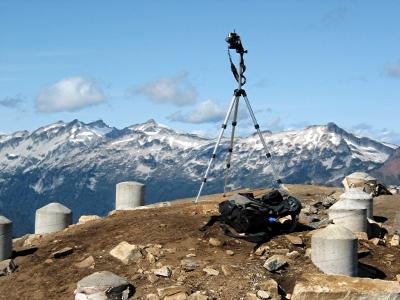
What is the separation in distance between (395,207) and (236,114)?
10331 mm

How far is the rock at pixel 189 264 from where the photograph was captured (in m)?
17.7

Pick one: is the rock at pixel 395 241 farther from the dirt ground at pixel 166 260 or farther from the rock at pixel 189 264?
the rock at pixel 189 264

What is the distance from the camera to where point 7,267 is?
19.7m

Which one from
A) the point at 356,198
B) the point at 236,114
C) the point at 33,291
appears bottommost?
the point at 33,291

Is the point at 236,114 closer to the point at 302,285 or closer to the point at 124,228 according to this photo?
the point at 124,228

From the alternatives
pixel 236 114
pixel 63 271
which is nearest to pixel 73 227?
pixel 63 271

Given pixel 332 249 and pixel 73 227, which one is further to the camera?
pixel 73 227

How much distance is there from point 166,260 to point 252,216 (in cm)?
310

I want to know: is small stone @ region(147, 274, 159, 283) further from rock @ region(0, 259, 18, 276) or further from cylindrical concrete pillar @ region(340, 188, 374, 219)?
cylindrical concrete pillar @ region(340, 188, 374, 219)

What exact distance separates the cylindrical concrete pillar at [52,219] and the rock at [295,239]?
9.36m

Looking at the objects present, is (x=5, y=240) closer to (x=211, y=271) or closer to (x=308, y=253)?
(x=211, y=271)

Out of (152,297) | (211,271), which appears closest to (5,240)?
(152,297)

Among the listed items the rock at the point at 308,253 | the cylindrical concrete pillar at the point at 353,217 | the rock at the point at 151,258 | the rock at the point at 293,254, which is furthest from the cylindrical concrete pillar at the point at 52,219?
the rock at the point at 308,253

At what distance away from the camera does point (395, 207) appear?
97.7 feet
